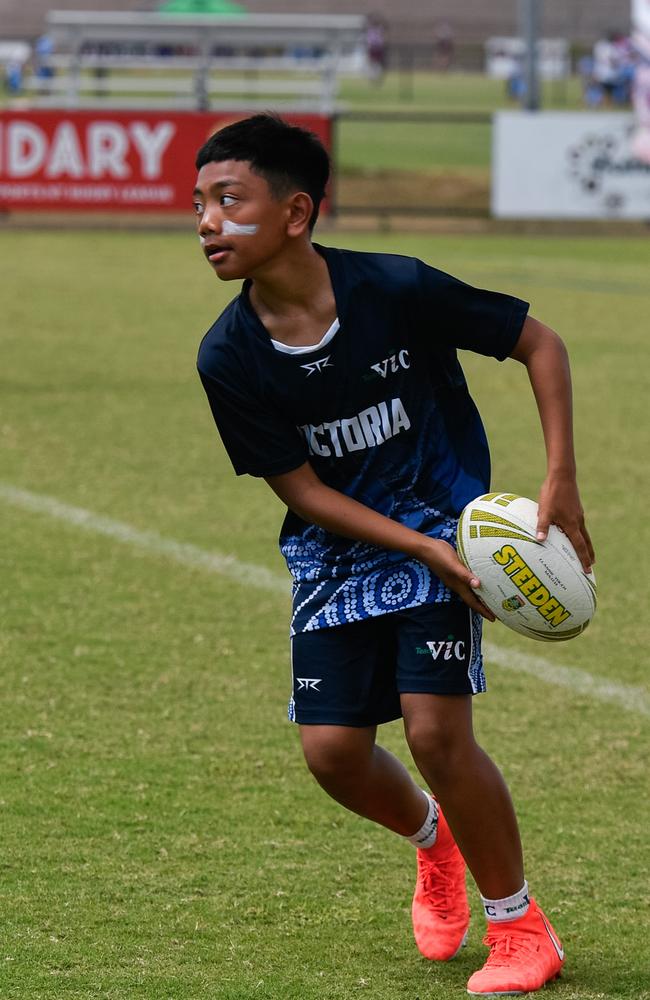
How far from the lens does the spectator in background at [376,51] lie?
60906mm

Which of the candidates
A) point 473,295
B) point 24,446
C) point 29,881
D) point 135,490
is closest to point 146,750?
point 29,881

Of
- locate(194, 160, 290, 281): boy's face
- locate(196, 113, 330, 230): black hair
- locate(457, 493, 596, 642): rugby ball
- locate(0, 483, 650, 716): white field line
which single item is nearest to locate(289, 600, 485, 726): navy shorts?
locate(457, 493, 596, 642): rugby ball

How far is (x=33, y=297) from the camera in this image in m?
15.3

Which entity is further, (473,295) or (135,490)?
(135,490)

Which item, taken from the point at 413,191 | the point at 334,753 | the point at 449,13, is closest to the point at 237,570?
the point at 334,753

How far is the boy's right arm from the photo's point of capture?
3.45 m

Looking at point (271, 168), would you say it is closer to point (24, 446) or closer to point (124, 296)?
point (24, 446)

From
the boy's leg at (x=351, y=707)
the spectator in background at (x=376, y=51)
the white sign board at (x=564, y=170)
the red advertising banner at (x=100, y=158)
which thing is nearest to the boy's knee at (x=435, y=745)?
the boy's leg at (x=351, y=707)

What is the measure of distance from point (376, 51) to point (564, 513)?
2343 inches

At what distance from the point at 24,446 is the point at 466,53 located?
2460 inches

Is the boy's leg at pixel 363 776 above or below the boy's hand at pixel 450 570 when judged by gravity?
below

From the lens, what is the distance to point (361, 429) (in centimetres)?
361

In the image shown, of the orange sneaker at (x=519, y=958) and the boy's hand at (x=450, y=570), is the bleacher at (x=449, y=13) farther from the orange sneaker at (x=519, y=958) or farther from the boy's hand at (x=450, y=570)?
the orange sneaker at (x=519, y=958)

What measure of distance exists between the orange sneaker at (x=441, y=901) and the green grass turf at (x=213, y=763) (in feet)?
0.20
